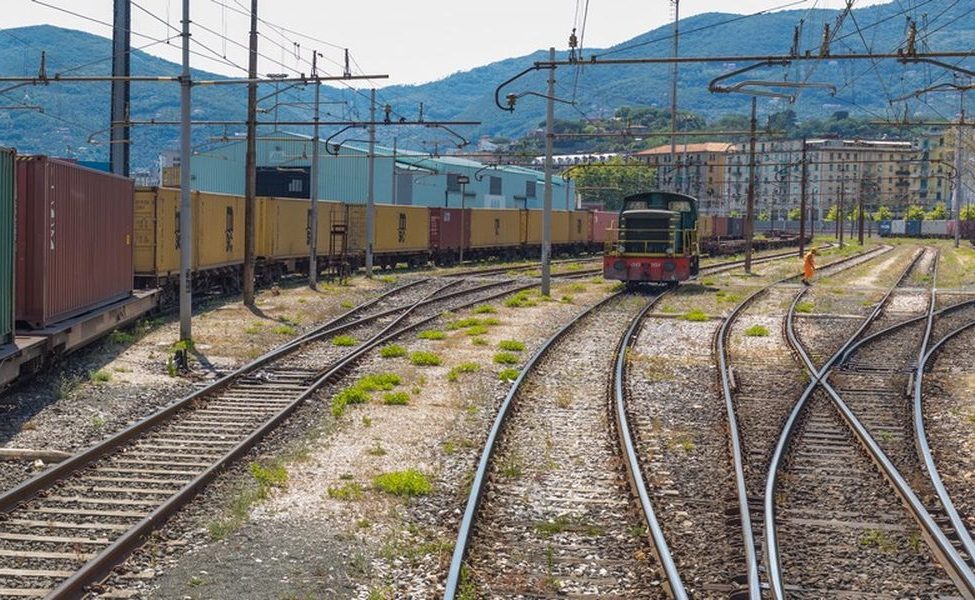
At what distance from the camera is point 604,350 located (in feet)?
69.2

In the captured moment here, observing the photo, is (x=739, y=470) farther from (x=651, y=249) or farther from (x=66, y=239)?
(x=651, y=249)

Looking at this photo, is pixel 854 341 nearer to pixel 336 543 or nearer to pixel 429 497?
pixel 429 497

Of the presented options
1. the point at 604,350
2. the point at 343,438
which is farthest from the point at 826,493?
the point at 604,350

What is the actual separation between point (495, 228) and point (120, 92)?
27478 mm

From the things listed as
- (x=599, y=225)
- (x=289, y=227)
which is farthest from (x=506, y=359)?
(x=599, y=225)

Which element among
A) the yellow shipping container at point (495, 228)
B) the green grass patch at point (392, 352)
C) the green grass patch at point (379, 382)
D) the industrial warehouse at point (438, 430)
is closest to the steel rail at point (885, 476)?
the industrial warehouse at point (438, 430)

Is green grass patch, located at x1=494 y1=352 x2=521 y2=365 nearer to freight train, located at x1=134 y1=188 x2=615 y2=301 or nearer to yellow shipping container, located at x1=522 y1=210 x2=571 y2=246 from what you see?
freight train, located at x1=134 y1=188 x2=615 y2=301

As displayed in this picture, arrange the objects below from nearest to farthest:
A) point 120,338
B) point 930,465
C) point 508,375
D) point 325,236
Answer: point 930,465 → point 508,375 → point 120,338 → point 325,236

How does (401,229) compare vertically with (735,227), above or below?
below

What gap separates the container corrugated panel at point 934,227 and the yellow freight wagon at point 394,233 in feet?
343

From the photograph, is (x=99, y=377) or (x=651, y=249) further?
(x=651, y=249)

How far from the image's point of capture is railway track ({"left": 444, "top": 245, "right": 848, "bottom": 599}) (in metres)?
7.89

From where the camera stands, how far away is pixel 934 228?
5522 inches

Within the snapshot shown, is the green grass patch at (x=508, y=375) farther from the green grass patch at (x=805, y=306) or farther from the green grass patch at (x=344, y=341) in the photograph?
the green grass patch at (x=805, y=306)
